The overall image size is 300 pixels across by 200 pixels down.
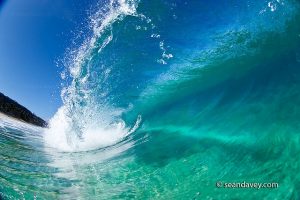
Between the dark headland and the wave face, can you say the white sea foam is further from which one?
the dark headland

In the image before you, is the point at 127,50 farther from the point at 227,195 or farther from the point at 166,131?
the point at 227,195

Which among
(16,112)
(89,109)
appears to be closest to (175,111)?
(89,109)

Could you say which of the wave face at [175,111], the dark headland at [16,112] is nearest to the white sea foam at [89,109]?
the wave face at [175,111]

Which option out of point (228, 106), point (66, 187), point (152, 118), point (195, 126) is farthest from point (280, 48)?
point (66, 187)

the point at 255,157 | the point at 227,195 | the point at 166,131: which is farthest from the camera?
the point at 166,131

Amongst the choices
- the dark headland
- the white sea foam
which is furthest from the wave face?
the dark headland

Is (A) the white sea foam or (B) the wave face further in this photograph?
(A) the white sea foam
